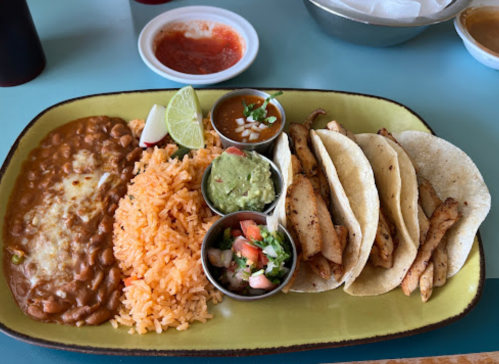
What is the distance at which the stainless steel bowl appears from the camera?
2744mm

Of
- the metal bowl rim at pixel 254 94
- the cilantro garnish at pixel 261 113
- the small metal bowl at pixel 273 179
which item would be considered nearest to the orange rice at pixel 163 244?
the small metal bowl at pixel 273 179

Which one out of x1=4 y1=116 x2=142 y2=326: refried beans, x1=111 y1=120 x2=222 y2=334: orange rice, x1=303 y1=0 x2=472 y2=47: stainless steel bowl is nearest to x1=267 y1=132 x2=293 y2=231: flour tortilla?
x1=111 y1=120 x2=222 y2=334: orange rice

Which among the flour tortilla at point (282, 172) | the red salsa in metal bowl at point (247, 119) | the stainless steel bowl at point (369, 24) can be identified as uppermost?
the stainless steel bowl at point (369, 24)

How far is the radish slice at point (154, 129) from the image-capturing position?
243 centimetres

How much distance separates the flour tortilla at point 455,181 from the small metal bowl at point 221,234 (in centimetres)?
75

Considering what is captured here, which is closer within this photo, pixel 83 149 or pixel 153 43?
pixel 83 149

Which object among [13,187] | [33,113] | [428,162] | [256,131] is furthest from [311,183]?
[33,113]

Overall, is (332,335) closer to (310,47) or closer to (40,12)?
(310,47)

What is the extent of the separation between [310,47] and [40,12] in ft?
6.80

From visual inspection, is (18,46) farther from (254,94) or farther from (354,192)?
(354,192)

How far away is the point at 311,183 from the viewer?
2.10 meters

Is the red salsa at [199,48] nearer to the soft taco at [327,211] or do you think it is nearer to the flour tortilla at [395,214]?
the soft taco at [327,211]

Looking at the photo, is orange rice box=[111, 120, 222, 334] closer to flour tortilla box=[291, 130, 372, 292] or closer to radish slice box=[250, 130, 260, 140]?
radish slice box=[250, 130, 260, 140]

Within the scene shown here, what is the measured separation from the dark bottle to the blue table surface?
73mm
